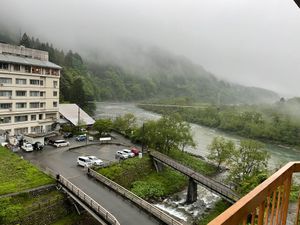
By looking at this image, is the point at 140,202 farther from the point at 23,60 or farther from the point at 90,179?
the point at 23,60

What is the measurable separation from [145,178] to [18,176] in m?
10.5

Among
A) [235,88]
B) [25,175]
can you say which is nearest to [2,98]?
[25,175]

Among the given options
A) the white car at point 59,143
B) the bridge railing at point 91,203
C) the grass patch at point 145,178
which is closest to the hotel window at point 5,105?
the white car at point 59,143

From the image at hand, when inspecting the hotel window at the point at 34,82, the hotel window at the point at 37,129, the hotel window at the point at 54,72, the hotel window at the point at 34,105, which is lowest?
the hotel window at the point at 37,129

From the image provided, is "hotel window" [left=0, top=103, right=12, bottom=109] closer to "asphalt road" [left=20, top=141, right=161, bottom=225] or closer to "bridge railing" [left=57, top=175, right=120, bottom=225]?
"asphalt road" [left=20, top=141, right=161, bottom=225]

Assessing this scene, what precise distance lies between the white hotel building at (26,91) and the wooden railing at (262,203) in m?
30.3

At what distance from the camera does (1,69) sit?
90.9 ft

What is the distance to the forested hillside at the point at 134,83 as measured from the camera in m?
77.4

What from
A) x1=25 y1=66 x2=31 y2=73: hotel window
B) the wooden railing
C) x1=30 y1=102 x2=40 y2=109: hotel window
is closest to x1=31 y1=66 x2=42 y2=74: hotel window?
x1=25 y1=66 x2=31 y2=73: hotel window

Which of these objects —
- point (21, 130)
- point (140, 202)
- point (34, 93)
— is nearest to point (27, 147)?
point (21, 130)

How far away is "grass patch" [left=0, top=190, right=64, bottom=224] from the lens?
14.2 meters

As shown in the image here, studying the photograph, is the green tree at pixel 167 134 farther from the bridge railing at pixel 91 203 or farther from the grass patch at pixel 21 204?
the grass patch at pixel 21 204

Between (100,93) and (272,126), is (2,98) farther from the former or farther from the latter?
(100,93)

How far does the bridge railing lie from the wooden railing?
12.1 metres
